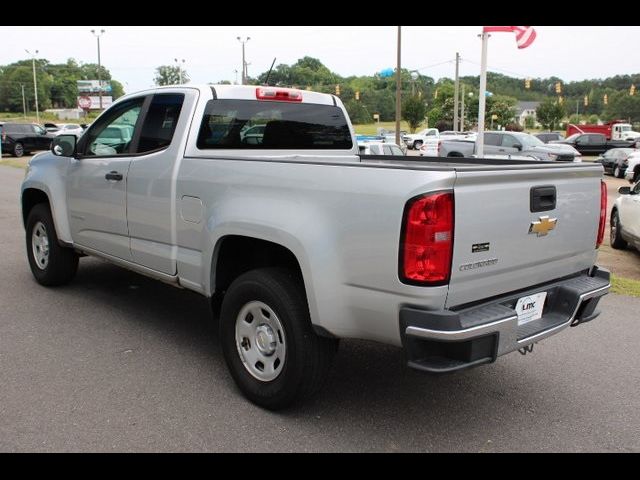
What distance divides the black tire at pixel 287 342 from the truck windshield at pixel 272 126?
1.29 metres

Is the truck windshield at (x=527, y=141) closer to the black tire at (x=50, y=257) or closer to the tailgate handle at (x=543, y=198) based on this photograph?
the black tire at (x=50, y=257)

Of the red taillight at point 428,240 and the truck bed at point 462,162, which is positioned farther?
the truck bed at point 462,162


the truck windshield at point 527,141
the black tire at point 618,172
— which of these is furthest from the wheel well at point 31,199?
the black tire at point 618,172

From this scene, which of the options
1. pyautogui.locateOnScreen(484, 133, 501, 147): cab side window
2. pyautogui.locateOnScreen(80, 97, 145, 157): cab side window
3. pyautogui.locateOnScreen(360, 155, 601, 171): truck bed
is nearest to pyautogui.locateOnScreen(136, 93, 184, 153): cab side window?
pyautogui.locateOnScreen(80, 97, 145, 157): cab side window

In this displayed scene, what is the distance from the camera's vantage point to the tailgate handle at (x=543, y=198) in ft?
10.8

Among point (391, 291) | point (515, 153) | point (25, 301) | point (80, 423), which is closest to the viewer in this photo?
point (391, 291)

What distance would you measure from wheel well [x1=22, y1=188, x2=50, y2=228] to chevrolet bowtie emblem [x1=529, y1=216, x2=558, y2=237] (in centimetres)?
480

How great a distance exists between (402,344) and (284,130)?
2.51 m

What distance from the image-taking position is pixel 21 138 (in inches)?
1206
